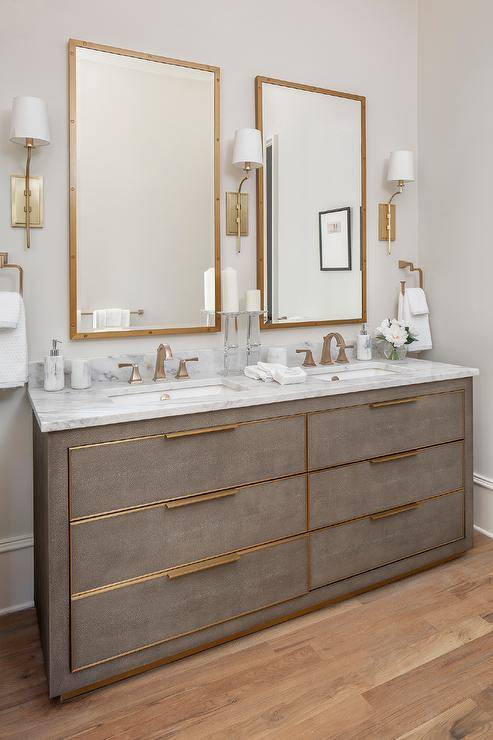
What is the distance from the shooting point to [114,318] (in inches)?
82.5

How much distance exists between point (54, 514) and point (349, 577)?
1.14 m

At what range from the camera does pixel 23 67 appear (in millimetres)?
1894

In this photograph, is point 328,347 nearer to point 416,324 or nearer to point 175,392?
point 416,324

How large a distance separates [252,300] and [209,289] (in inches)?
7.6

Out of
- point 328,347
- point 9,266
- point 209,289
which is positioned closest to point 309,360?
point 328,347

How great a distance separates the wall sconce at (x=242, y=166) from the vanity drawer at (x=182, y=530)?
109 centimetres

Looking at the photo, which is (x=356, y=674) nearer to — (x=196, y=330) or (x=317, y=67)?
(x=196, y=330)

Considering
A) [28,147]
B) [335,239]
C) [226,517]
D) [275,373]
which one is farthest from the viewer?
[335,239]

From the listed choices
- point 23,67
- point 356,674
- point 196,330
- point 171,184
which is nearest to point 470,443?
point 356,674

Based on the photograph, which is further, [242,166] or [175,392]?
[242,166]

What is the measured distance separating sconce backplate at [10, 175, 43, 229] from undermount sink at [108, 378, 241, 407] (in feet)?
2.24

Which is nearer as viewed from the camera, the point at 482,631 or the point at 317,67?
the point at 482,631

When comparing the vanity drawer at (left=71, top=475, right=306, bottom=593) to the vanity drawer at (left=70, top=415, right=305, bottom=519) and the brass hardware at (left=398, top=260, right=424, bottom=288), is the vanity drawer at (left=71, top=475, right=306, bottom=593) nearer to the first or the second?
the vanity drawer at (left=70, top=415, right=305, bottom=519)

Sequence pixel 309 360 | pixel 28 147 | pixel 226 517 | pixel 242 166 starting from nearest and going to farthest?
pixel 226 517 < pixel 28 147 < pixel 242 166 < pixel 309 360
